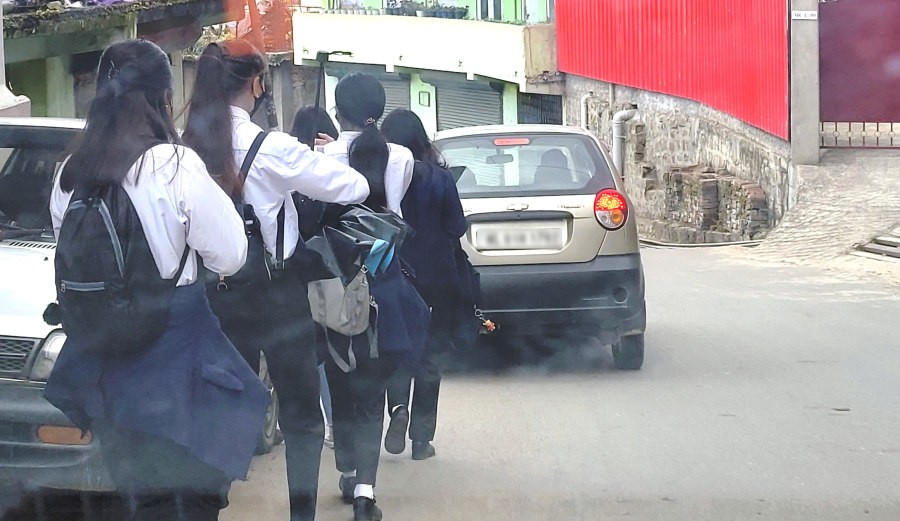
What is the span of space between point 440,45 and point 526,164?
25.6m

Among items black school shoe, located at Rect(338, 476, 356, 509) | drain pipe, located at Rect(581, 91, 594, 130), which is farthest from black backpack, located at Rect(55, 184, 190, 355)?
drain pipe, located at Rect(581, 91, 594, 130)

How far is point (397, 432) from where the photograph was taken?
5.82 m

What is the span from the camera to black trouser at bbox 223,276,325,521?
4.50 metres

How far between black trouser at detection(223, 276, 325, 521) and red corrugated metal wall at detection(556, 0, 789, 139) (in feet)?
41.7

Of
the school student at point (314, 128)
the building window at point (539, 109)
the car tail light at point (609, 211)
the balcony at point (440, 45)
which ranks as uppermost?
the balcony at point (440, 45)

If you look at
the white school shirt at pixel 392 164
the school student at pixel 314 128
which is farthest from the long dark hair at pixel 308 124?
the white school shirt at pixel 392 164

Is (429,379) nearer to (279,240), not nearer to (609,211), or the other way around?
(279,240)

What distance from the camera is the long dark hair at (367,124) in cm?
523

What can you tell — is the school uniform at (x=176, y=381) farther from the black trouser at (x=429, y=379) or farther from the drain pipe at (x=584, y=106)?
the drain pipe at (x=584, y=106)

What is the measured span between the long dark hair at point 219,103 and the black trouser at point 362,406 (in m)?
1.05

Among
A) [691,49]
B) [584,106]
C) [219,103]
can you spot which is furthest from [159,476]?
[584,106]

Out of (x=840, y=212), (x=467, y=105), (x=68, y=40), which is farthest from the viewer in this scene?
(x=467, y=105)

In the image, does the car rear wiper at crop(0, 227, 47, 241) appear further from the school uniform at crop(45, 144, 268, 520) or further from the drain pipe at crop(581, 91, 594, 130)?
the drain pipe at crop(581, 91, 594, 130)

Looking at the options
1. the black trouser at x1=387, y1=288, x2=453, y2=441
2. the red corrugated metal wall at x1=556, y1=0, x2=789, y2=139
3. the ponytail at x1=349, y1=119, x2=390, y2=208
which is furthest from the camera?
the red corrugated metal wall at x1=556, y1=0, x2=789, y2=139
